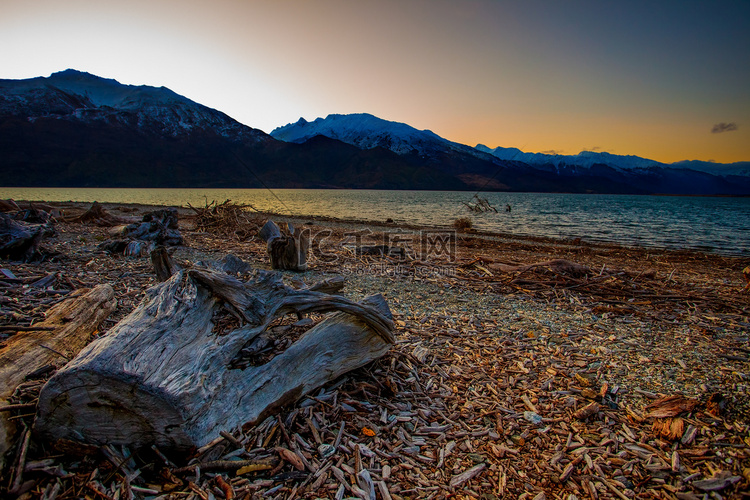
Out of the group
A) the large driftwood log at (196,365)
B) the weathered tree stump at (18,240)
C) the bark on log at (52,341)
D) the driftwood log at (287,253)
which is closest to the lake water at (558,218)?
the driftwood log at (287,253)

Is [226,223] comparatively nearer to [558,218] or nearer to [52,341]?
[52,341]

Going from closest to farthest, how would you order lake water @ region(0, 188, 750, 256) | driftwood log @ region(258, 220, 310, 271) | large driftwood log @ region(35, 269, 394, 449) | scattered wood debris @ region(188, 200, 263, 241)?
large driftwood log @ region(35, 269, 394, 449) → driftwood log @ region(258, 220, 310, 271) → scattered wood debris @ region(188, 200, 263, 241) → lake water @ region(0, 188, 750, 256)

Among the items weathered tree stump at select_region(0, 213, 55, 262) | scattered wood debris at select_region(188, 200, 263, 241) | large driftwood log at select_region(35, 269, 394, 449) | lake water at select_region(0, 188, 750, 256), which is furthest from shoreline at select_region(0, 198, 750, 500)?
lake water at select_region(0, 188, 750, 256)

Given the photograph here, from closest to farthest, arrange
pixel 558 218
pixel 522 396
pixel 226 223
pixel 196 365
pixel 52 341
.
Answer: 1. pixel 196 365
2. pixel 52 341
3. pixel 522 396
4. pixel 226 223
5. pixel 558 218

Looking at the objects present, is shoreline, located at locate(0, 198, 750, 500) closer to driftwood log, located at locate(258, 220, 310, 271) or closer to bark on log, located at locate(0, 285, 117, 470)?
bark on log, located at locate(0, 285, 117, 470)

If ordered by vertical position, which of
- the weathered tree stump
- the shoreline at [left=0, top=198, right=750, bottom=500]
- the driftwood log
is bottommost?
the shoreline at [left=0, top=198, right=750, bottom=500]

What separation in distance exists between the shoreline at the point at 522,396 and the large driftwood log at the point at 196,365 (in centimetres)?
22

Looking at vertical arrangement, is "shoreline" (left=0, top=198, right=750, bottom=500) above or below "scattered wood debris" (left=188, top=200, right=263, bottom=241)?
below

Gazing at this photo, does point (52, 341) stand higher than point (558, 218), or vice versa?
point (52, 341)

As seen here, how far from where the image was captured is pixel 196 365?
269 centimetres

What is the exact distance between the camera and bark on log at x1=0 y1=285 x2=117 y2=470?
8.49 ft

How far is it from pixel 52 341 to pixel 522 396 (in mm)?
5299

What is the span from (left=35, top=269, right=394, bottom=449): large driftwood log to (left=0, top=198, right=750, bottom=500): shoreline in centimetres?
22

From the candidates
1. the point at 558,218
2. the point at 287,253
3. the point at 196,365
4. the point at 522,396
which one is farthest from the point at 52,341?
the point at 558,218
